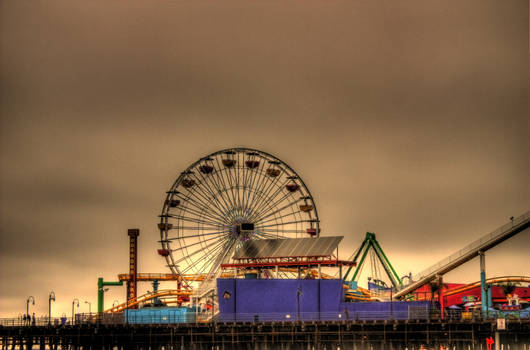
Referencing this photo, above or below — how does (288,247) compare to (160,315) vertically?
above

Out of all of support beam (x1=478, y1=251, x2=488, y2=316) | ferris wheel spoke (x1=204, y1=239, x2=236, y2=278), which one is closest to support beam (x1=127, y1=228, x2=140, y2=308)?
ferris wheel spoke (x1=204, y1=239, x2=236, y2=278)

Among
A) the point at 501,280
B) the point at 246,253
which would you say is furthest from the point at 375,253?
the point at 246,253

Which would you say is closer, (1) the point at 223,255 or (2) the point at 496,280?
(1) the point at 223,255

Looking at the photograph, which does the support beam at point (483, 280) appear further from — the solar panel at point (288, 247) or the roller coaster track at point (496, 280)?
the solar panel at point (288, 247)

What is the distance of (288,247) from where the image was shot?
395ft

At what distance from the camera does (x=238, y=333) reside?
108938 mm

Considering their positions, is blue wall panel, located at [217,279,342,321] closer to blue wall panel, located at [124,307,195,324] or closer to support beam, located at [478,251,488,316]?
blue wall panel, located at [124,307,195,324]

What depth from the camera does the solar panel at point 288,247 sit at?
387 feet

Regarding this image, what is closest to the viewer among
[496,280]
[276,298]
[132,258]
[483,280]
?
[483,280]

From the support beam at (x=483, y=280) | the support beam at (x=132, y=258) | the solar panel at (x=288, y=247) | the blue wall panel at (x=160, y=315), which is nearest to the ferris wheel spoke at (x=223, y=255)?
the solar panel at (x=288, y=247)

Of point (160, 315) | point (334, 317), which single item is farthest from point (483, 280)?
point (160, 315)

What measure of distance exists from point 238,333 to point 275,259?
1310cm

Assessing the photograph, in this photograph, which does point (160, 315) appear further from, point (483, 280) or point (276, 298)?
point (483, 280)

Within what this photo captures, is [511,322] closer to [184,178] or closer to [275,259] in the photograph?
[275,259]
